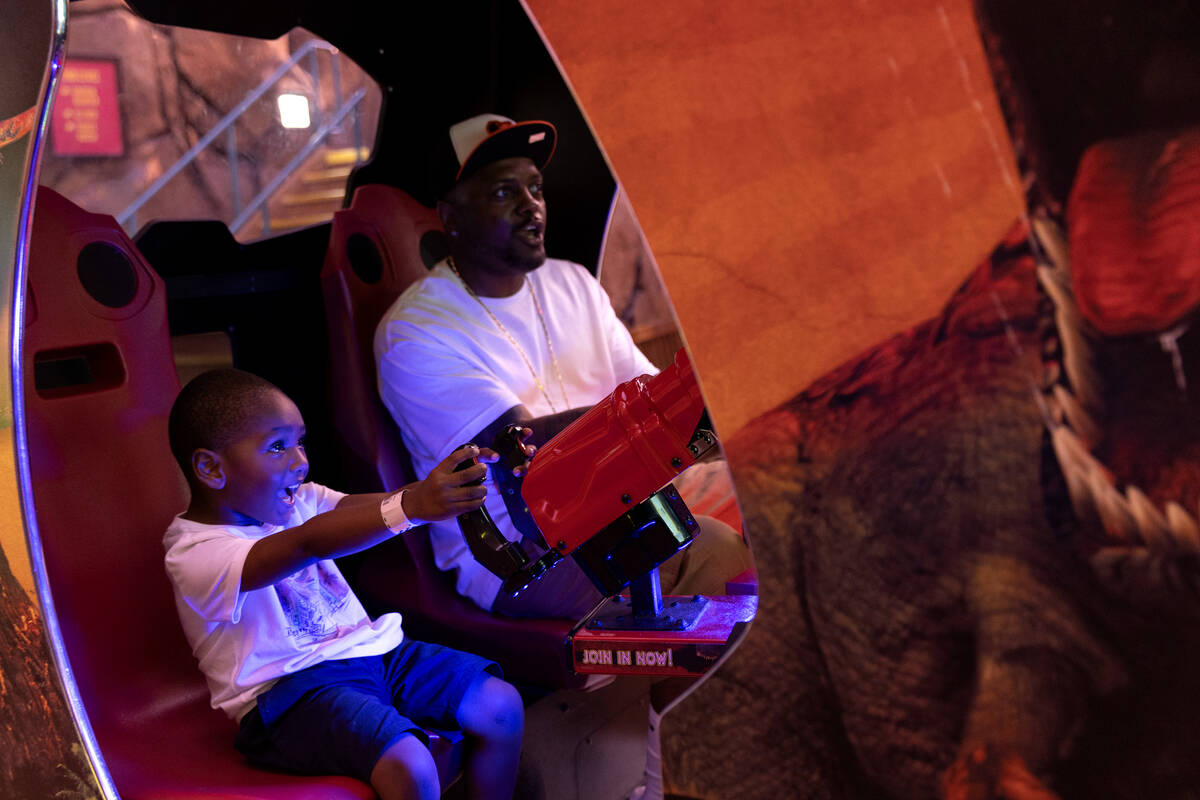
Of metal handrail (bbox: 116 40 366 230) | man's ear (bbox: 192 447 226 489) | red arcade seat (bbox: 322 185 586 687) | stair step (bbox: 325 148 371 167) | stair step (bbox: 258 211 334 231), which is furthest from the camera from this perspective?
stair step (bbox: 325 148 371 167)

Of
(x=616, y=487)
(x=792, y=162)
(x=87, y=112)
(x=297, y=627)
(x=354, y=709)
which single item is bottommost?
(x=354, y=709)

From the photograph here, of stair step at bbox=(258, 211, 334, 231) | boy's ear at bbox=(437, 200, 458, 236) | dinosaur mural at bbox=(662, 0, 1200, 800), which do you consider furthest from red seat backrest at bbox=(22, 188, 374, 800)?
dinosaur mural at bbox=(662, 0, 1200, 800)

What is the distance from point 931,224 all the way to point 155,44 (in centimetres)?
199

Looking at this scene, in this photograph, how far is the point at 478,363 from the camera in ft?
6.84

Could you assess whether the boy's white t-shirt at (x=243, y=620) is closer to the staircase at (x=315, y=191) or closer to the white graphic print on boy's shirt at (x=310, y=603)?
the white graphic print on boy's shirt at (x=310, y=603)

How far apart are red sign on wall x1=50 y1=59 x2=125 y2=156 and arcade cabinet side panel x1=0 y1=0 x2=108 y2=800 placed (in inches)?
31.8

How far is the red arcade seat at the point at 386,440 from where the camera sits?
1.96 meters

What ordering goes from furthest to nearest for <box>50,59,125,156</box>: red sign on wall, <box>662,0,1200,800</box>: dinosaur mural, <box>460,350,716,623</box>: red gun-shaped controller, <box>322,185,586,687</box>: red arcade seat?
<box>50,59,125,156</box>: red sign on wall < <box>322,185,586,687</box>: red arcade seat < <box>460,350,716,623</box>: red gun-shaped controller < <box>662,0,1200,800</box>: dinosaur mural

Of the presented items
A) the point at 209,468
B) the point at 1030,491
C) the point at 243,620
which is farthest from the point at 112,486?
the point at 1030,491

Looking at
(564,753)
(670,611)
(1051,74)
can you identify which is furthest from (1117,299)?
(564,753)

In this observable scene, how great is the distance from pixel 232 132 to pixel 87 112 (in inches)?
12.9

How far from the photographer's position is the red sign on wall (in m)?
2.11

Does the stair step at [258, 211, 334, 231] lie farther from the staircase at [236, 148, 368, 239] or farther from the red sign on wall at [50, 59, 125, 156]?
the red sign on wall at [50, 59, 125, 156]

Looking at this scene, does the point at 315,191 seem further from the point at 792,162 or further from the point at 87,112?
the point at 792,162
